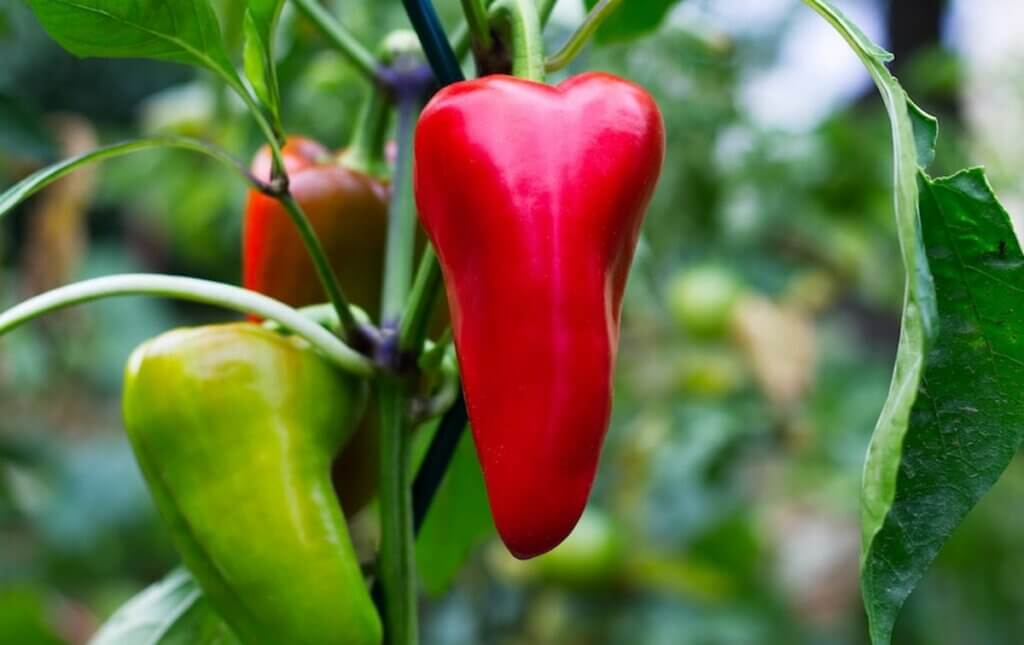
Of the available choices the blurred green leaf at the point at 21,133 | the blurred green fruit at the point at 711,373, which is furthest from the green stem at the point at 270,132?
the blurred green fruit at the point at 711,373

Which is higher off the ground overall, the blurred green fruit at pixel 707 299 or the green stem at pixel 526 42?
the green stem at pixel 526 42

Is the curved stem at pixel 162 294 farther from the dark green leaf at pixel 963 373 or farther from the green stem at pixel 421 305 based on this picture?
the dark green leaf at pixel 963 373

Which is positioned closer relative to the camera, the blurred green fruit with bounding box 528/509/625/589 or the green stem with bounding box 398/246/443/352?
the green stem with bounding box 398/246/443/352

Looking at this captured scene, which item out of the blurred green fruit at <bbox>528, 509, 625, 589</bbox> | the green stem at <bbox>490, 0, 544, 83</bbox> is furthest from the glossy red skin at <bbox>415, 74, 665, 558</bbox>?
the blurred green fruit at <bbox>528, 509, 625, 589</bbox>

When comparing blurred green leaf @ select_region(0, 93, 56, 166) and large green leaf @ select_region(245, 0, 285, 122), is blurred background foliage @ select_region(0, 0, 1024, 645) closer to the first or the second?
blurred green leaf @ select_region(0, 93, 56, 166)

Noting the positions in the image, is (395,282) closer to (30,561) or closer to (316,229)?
(316,229)

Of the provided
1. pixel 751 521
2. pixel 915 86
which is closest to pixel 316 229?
pixel 751 521

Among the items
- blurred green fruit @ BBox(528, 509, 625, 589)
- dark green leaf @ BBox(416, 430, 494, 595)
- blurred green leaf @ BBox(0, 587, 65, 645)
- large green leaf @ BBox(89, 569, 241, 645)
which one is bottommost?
blurred green fruit @ BBox(528, 509, 625, 589)
